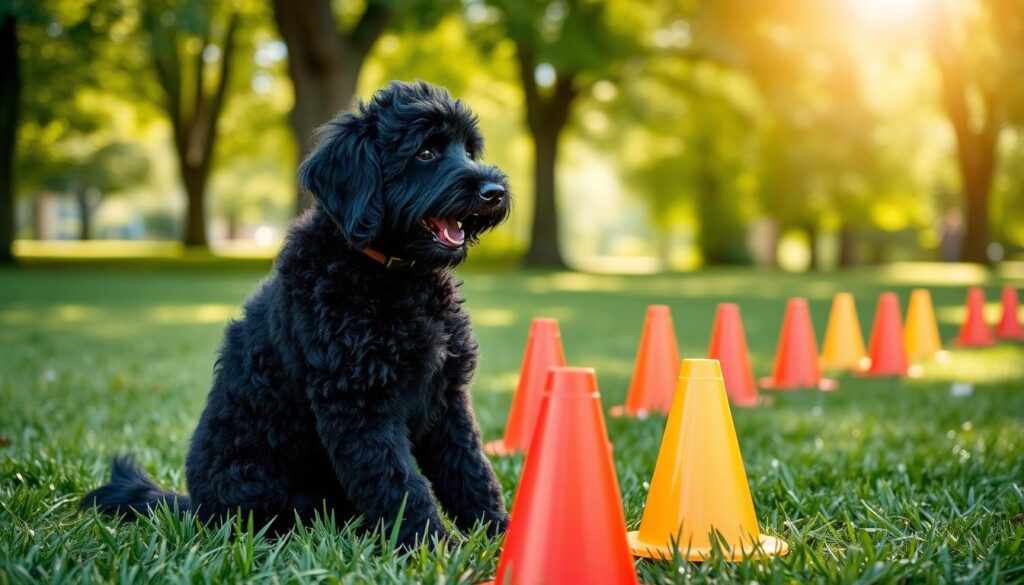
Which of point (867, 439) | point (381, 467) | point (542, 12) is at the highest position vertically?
point (542, 12)

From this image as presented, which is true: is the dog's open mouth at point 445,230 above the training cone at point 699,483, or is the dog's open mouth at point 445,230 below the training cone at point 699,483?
above

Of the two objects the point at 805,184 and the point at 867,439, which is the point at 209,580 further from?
the point at 805,184

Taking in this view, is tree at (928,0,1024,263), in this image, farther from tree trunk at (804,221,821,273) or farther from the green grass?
the green grass

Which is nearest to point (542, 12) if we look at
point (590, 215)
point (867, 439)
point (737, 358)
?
point (737, 358)

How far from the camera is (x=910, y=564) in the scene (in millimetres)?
2809

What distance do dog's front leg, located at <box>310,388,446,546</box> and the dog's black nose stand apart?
2.67 ft

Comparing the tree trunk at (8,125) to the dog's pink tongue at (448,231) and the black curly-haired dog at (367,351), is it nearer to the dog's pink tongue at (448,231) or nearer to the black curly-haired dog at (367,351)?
the black curly-haired dog at (367,351)

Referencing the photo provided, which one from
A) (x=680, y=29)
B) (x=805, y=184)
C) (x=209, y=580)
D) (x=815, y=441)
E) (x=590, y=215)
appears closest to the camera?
(x=209, y=580)

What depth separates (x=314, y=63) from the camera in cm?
1806

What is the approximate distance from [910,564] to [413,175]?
208cm

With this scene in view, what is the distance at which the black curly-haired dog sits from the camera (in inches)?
121

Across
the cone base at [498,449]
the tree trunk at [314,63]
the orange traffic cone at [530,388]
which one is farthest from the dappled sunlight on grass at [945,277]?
the cone base at [498,449]

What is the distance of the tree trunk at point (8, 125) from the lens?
83.1 ft

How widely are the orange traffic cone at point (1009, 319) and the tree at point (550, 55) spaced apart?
14872mm
